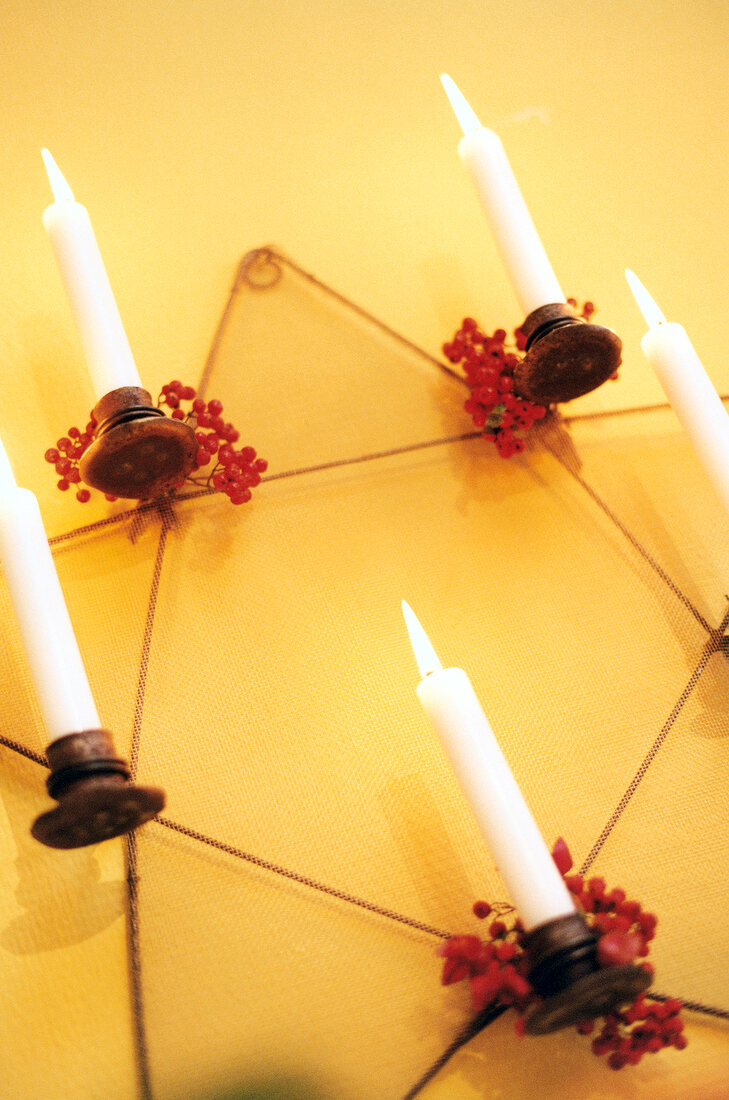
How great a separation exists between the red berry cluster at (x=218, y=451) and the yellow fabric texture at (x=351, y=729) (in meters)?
0.02

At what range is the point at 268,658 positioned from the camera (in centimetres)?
64

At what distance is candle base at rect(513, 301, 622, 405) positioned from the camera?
0.66 metres

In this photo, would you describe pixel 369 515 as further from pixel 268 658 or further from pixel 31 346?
pixel 31 346

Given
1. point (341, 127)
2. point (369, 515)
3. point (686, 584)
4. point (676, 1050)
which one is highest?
point (341, 127)

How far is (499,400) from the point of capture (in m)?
0.72

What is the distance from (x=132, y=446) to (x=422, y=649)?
0.22 metres

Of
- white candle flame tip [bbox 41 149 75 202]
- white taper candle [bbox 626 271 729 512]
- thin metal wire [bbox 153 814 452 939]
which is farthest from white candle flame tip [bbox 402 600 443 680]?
white candle flame tip [bbox 41 149 75 202]

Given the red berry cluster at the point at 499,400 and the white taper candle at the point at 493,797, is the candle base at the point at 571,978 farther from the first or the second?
the red berry cluster at the point at 499,400

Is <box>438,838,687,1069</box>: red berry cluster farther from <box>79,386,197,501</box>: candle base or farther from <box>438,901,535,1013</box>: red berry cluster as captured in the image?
<box>79,386,197,501</box>: candle base

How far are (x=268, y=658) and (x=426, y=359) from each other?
28 centimetres

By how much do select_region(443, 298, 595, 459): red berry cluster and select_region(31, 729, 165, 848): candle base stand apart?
358 mm

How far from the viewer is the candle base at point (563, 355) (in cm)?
66

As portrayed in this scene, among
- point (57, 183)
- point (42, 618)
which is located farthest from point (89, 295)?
point (42, 618)

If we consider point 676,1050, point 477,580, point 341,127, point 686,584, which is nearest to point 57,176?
point 341,127
